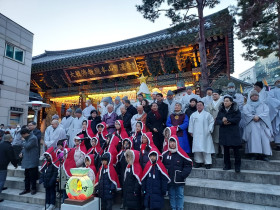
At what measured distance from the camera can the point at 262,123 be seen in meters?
5.25

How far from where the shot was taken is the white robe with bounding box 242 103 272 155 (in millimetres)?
5060

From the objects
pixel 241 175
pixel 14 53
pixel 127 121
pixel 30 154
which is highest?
pixel 14 53

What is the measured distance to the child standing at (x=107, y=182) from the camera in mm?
A: 4418

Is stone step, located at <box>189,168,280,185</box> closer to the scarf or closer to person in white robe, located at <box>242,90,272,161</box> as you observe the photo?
person in white robe, located at <box>242,90,272,161</box>

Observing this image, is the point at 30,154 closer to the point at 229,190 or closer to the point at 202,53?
the point at 229,190

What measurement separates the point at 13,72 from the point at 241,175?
55.3 feet

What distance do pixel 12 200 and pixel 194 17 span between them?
10.3 m

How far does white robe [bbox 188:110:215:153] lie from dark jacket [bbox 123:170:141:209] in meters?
2.09

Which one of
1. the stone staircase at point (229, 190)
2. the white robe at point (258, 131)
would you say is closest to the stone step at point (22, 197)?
the stone staircase at point (229, 190)

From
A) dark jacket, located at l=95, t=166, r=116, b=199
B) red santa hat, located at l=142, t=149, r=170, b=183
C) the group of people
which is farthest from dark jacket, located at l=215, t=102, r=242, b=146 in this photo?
dark jacket, located at l=95, t=166, r=116, b=199

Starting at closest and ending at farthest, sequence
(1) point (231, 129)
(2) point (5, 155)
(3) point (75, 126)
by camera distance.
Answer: (1) point (231, 129) → (2) point (5, 155) → (3) point (75, 126)

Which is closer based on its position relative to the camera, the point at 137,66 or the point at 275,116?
the point at 275,116

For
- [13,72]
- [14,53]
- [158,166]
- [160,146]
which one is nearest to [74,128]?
[160,146]

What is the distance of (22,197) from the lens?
575 cm
